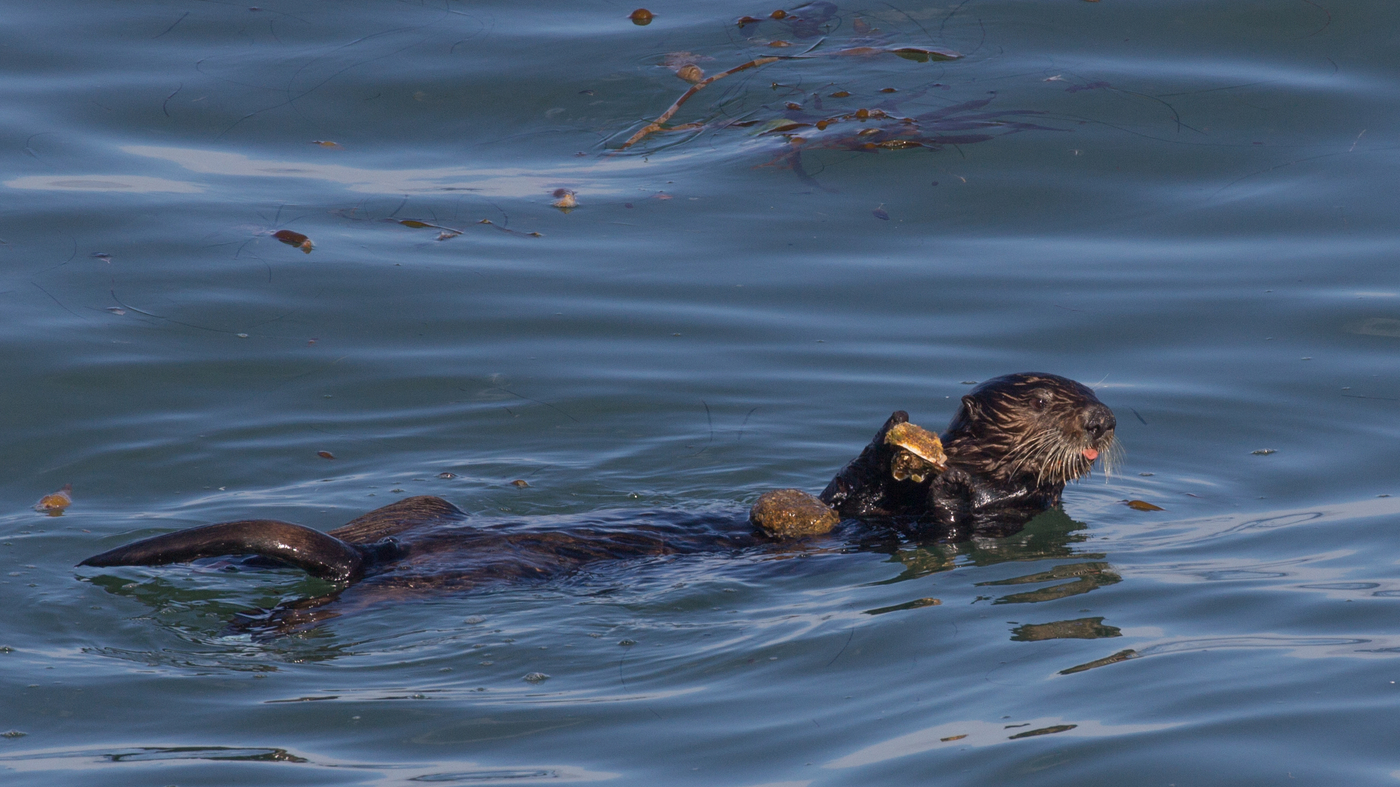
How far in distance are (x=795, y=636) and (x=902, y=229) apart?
17.2ft

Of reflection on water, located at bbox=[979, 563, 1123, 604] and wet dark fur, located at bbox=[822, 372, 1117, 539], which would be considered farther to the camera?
wet dark fur, located at bbox=[822, 372, 1117, 539]

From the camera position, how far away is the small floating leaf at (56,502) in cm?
628

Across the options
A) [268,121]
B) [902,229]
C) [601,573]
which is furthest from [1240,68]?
[601,573]

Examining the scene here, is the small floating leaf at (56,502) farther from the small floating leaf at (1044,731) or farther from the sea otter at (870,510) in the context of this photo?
the small floating leaf at (1044,731)

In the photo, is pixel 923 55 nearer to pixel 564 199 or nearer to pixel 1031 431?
pixel 564 199

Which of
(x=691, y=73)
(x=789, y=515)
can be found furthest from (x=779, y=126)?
(x=789, y=515)

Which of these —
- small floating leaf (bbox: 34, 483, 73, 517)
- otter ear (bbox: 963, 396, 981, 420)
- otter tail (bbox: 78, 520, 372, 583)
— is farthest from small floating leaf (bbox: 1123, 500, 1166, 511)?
small floating leaf (bbox: 34, 483, 73, 517)

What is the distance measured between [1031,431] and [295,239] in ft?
17.1

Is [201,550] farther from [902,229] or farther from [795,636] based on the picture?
[902,229]

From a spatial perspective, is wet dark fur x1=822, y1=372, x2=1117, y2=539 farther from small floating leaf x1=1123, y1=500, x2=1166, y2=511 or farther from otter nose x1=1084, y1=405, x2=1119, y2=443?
small floating leaf x1=1123, y1=500, x2=1166, y2=511

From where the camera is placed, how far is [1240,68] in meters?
11.5

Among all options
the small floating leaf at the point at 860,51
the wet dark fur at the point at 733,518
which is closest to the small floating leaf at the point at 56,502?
the wet dark fur at the point at 733,518

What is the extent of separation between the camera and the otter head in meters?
6.00

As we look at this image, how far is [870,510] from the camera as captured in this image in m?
6.14
